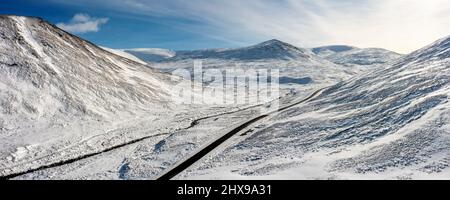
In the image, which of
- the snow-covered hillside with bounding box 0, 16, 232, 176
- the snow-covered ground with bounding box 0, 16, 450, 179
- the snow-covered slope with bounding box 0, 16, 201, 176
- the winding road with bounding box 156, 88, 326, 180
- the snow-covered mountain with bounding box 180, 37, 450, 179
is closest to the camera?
the snow-covered mountain with bounding box 180, 37, 450, 179

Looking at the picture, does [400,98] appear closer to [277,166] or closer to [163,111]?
[277,166]

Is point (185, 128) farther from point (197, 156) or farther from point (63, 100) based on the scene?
point (63, 100)

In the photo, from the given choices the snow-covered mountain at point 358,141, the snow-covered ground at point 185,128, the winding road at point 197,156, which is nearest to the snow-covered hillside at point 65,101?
the snow-covered ground at point 185,128

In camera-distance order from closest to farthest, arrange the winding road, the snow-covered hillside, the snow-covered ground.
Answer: the winding road < the snow-covered ground < the snow-covered hillside

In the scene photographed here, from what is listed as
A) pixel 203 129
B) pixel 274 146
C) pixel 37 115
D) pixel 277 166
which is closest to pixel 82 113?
pixel 37 115

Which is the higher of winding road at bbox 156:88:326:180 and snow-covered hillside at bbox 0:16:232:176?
snow-covered hillside at bbox 0:16:232:176

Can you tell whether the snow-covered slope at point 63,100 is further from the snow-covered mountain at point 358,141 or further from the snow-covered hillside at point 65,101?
the snow-covered mountain at point 358,141

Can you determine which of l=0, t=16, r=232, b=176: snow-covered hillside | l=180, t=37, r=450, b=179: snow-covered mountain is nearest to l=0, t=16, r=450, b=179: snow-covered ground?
l=180, t=37, r=450, b=179: snow-covered mountain

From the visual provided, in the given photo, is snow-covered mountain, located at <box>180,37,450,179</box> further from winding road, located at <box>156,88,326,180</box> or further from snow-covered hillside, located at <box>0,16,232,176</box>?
snow-covered hillside, located at <box>0,16,232,176</box>
